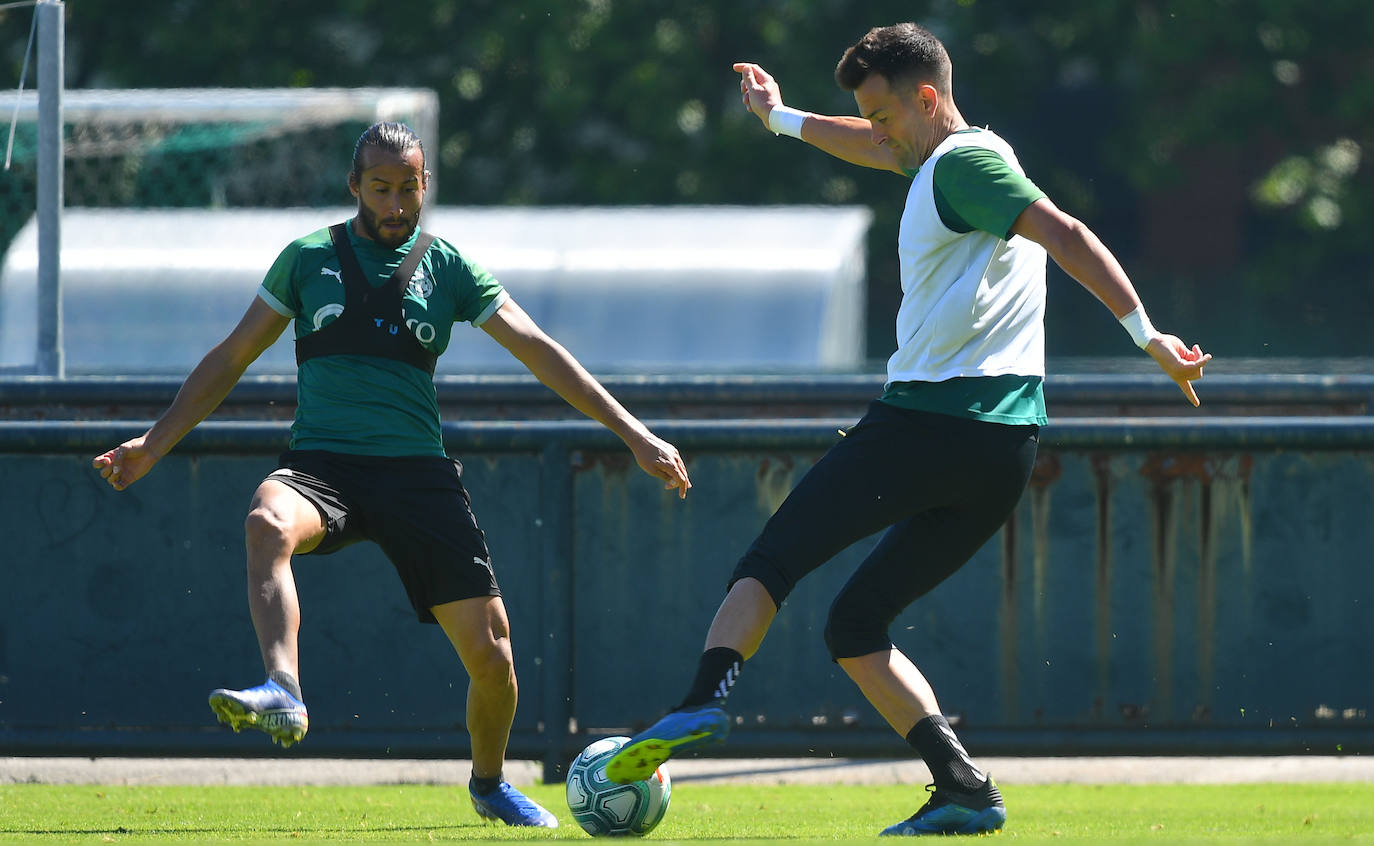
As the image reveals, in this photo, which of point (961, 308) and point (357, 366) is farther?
point (357, 366)

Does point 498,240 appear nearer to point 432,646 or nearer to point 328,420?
point 432,646

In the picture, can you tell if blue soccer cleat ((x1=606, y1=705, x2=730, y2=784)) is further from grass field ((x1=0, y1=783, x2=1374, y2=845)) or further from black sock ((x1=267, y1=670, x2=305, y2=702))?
black sock ((x1=267, y1=670, x2=305, y2=702))

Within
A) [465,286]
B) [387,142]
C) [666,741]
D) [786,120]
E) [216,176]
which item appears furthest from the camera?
[216,176]

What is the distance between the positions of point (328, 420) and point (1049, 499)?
254 centimetres

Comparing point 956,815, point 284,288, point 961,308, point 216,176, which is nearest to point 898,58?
point 961,308

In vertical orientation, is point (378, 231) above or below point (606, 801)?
above

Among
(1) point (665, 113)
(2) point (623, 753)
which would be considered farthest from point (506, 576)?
(1) point (665, 113)

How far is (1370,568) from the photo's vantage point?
6.26m

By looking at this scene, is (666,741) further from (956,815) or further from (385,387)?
(385,387)

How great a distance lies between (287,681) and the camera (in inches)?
178

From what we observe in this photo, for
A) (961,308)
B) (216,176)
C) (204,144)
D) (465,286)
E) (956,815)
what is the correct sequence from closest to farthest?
1. (961,308)
2. (956,815)
3. (465,286)
4. (204,144)
5. (216,176)

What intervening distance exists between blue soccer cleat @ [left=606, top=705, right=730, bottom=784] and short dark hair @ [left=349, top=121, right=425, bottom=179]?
1.68 m

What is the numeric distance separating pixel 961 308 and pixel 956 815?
1255mm

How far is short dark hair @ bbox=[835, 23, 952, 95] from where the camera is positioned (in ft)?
15.3
